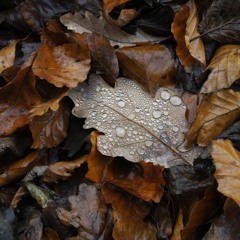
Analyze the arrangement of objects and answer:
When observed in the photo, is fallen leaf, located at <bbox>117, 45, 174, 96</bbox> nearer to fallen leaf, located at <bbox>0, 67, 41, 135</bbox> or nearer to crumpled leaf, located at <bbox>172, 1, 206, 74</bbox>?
crumpled leaf, located at <bbox>172, 1, 206, 74</bbox>

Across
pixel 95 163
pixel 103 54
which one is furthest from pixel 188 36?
pixel 95 163

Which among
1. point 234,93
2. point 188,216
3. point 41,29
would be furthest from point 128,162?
point 41,29

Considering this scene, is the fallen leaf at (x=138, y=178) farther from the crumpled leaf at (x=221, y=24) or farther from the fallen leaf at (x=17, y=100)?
the crumpled leaf at (x=221, y=24)

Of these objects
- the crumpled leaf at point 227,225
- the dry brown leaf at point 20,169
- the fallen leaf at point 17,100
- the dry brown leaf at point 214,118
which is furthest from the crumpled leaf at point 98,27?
the crumpled leaf at point 227,225

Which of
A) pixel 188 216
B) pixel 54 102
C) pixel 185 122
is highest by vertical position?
pixel 54 102

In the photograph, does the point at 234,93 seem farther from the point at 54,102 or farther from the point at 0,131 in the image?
the point at 0,131

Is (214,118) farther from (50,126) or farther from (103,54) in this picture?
(50,126)
